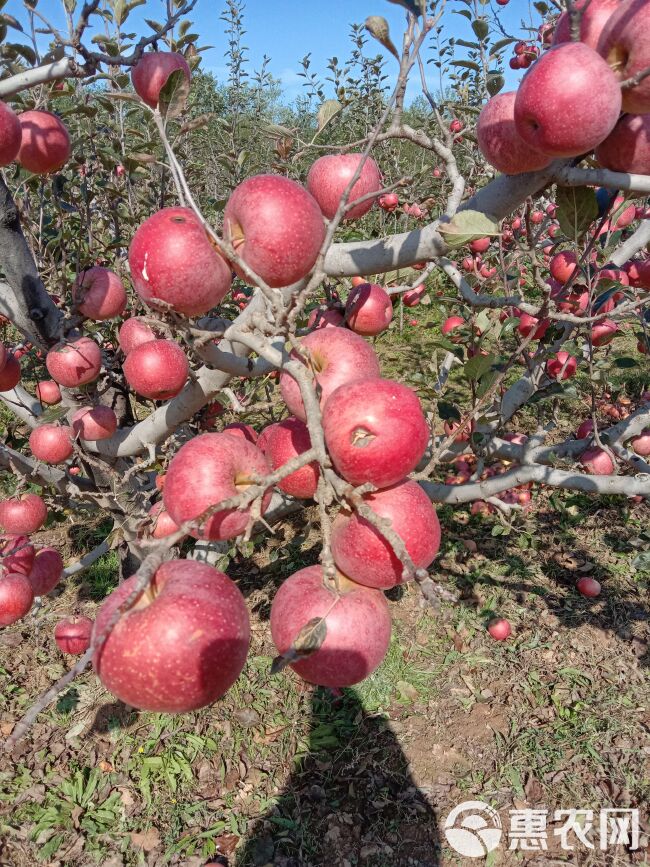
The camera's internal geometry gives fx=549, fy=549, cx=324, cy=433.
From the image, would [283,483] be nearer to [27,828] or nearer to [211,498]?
[211,498]

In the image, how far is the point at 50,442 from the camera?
2656 millimetres

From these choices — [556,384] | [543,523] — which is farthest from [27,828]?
[543,523]

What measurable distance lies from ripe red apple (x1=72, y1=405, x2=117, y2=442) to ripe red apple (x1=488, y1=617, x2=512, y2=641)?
9.17 ft

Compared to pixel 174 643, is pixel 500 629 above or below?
below

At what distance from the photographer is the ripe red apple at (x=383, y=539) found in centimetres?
107

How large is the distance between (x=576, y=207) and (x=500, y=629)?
298 centimetres

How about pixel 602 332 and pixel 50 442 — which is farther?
pixel 602 332

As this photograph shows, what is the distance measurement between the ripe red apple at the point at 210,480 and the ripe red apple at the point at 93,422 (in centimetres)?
155

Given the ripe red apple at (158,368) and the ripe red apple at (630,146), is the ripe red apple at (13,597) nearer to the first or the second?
the ripe red apple at (158,368)

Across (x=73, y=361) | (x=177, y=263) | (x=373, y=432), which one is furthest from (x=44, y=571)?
(x=373, y=432)

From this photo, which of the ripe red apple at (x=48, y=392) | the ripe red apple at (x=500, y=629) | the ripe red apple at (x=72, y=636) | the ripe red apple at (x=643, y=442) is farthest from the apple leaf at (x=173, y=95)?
the ripe red apple at (x=500, y=629)

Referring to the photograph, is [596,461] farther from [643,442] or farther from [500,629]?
[500,629]

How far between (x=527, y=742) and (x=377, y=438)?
298 cm

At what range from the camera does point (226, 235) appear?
1125 mm
